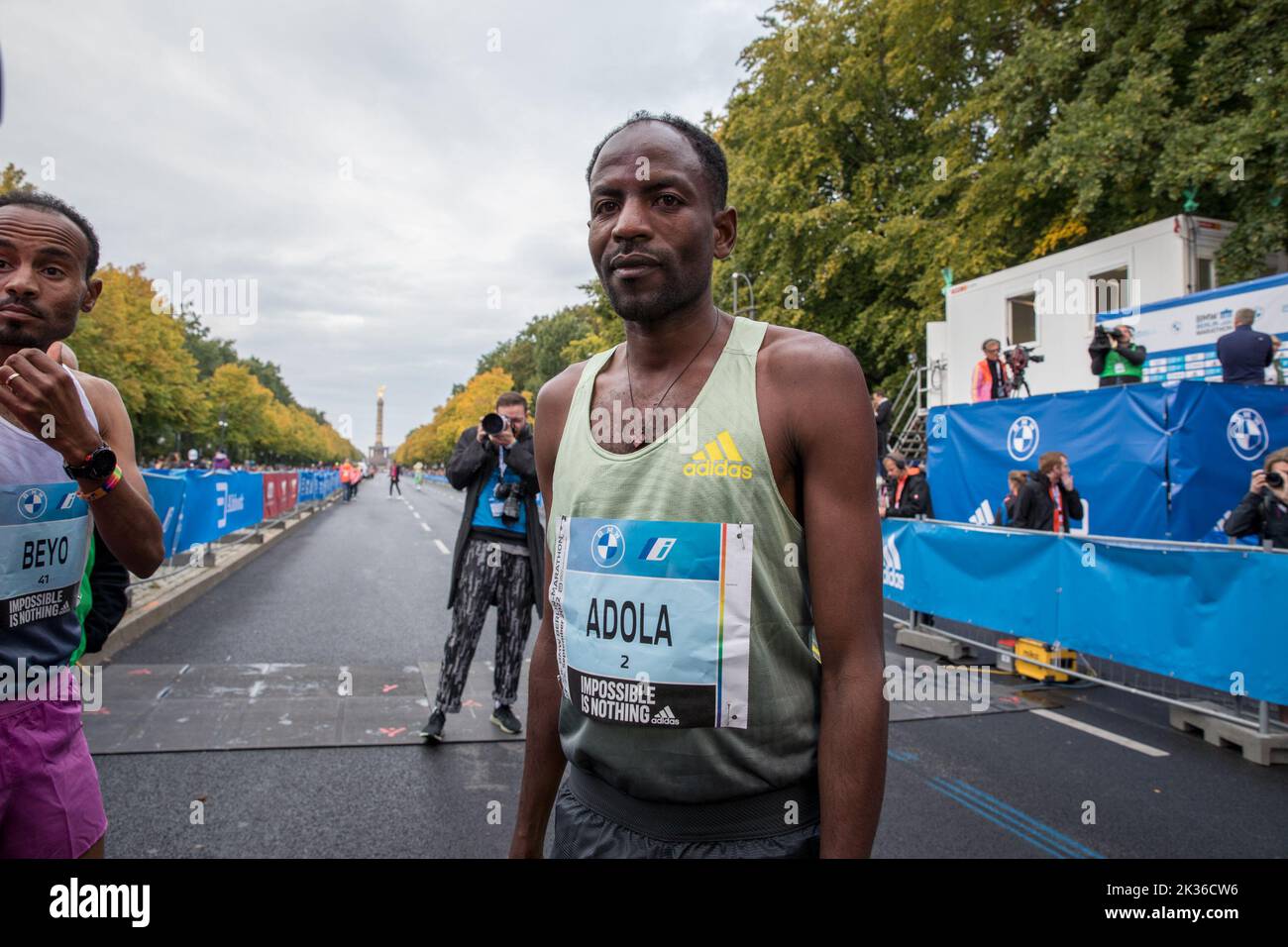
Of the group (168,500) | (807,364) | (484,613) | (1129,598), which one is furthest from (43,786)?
(168,500)

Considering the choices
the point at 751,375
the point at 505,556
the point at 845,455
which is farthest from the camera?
the point at 505,556

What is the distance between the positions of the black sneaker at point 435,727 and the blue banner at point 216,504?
6199mm

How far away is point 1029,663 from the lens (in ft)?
25.4

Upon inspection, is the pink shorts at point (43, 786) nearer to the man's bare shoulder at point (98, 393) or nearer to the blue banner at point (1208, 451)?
the man's bare shoulder at point (98, 393)

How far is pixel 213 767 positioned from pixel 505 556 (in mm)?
2055

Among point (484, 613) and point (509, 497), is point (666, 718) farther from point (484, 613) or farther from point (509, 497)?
point (484, 613)

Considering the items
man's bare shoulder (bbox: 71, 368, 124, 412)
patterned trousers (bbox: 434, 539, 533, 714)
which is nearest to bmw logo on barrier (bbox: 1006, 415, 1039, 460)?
patterned trousers (bbox: 434, 539, 533, 714)

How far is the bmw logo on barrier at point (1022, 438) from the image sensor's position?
401 inches

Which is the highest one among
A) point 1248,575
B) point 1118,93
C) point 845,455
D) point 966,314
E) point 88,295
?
point 1118,93

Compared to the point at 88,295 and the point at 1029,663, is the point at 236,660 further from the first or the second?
the point at 1029,663

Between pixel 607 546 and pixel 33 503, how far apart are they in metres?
1.36

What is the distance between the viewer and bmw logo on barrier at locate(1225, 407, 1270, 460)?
28.5 feet

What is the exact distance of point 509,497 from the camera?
5.48 m
